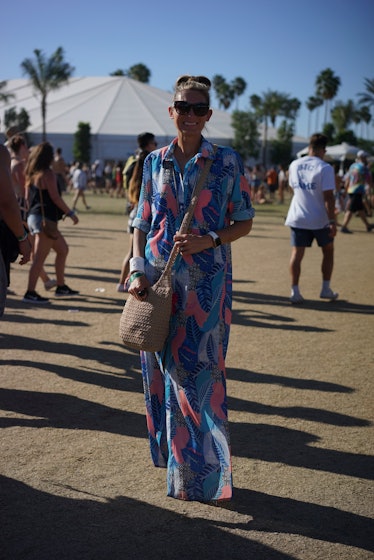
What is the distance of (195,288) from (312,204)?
233 inches

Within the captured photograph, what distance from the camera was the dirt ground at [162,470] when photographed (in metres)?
3.36

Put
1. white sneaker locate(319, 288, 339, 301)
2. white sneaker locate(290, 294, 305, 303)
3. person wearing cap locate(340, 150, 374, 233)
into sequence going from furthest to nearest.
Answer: person wearing cap locate(340, 150, 374, 233), white sneaker locate(319, 288, 339, 301), white sneaker locate(290, 294, 305, 303)

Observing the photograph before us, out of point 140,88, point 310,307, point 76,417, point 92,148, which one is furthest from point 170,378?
point 140,88

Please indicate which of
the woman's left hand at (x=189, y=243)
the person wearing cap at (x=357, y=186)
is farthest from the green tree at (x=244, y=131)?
the woman's left hand at (x=189, y=243)

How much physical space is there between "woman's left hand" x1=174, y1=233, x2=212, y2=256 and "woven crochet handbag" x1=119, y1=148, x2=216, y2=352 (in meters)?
0.05

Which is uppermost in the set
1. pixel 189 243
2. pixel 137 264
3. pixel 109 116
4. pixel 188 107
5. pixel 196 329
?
pixel 109 116

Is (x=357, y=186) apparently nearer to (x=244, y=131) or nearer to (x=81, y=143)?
(x=81, y=143)

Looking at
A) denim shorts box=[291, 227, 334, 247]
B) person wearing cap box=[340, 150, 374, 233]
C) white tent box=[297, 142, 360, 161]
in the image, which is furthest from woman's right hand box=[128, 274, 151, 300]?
white tent box=[297, 142, 360, 161]

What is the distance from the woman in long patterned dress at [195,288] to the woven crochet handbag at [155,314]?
0.15 feet

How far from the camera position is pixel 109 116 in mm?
72812

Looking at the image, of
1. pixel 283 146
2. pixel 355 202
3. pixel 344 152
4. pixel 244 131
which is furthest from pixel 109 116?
pixel 355 202

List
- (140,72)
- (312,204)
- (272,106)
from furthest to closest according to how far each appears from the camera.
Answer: (140,72) → (272,106) → (312,204)

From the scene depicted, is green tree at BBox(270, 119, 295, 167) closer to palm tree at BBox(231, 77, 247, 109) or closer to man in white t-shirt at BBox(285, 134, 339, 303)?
palm tree at BBox(231, 77, 247, 109)

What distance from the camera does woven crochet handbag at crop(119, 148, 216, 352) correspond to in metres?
3.57
